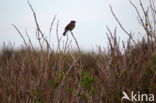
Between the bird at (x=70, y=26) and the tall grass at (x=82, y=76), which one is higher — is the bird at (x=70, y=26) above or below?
above

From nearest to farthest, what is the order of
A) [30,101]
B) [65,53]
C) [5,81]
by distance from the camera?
[30,101]
[65,53]
[5,81]

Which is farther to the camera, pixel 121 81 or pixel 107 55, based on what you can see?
pixel 107 55

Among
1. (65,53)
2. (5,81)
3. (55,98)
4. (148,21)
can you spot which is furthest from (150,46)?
(5,81)

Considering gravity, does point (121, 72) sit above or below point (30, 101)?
above

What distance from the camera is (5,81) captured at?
12.6 ft

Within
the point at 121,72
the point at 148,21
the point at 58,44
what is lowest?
the point at 121,72

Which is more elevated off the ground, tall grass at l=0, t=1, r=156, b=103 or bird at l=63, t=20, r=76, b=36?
bird at l=63, t=20, r=76, b=36

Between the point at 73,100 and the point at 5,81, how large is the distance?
84cm

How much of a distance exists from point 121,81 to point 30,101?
911mm

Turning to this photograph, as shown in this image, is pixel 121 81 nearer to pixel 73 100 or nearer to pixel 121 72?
pixel 121 72

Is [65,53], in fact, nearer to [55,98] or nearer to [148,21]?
[55,98]

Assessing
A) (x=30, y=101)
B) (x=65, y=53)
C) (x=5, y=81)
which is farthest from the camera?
(x=5, y=81)

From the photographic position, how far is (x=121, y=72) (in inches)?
147

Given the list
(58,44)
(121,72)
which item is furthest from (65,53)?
(121,72)
